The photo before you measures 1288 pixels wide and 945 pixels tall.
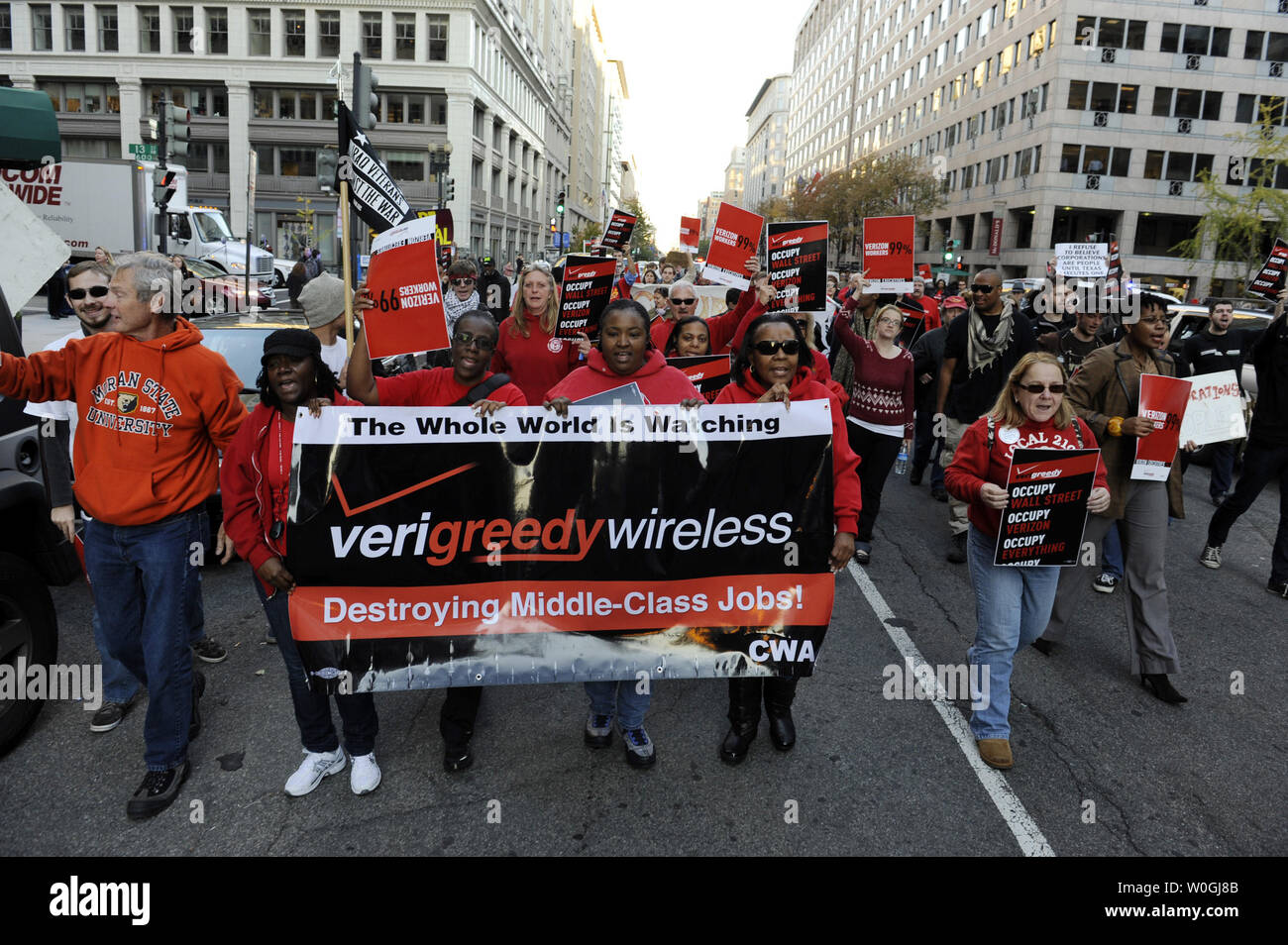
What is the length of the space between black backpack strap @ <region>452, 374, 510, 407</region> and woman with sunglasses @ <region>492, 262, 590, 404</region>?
1.99 meters

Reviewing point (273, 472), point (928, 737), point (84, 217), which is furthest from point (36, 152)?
point (84, 217)

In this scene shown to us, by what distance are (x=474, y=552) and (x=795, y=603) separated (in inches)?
54.0

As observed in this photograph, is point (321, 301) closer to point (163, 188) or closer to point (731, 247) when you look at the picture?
point (731, 247)

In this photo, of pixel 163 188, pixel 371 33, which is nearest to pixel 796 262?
pixel 163 188

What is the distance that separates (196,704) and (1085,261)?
1151 cm

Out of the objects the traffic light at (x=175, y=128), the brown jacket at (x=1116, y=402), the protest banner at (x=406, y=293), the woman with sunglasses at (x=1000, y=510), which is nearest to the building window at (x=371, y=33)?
the traffic light at (x=175, y=128)

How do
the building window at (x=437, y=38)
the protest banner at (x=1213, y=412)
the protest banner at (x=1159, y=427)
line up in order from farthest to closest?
the building window at (x=437, y=38) < the protest banner at (x=1213, y=412) < the protest banner at (x=1159, y=427)

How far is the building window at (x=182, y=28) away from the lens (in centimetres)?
4916

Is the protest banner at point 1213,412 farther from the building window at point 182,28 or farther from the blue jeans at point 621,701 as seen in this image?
the building window at point 182,28

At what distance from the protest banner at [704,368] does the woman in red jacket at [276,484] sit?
296 centimetres

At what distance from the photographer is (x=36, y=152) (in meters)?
5.03

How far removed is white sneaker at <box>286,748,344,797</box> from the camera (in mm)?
3531

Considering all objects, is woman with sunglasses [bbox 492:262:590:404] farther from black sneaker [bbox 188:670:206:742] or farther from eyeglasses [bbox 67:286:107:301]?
black sneaker [bbox 188:670:206:742]
